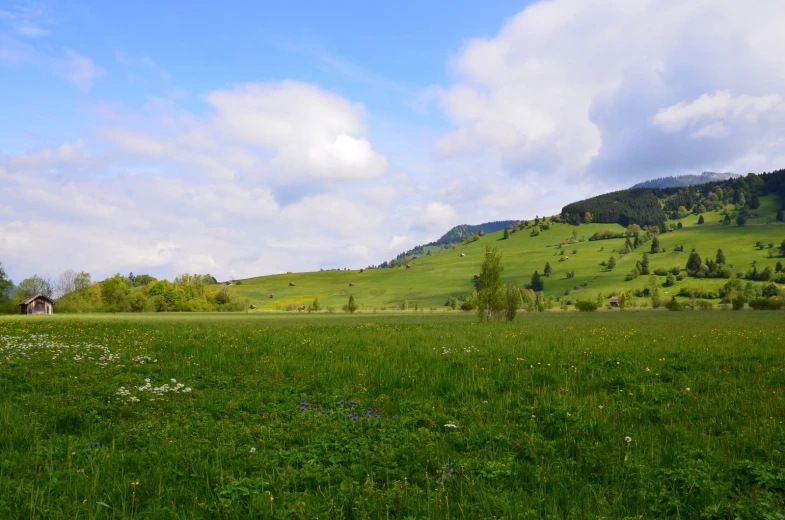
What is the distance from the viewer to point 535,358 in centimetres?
1523

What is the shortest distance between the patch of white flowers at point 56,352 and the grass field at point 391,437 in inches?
4.8

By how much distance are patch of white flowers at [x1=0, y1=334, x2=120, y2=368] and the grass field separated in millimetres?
122

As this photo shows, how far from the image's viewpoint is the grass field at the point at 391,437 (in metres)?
5.81

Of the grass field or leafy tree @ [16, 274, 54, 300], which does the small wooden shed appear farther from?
the grass field

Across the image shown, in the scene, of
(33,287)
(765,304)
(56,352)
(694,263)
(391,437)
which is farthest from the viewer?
(694,263)

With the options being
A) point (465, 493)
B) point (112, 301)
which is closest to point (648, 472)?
point (465, 493)

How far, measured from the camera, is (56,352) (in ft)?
50.7

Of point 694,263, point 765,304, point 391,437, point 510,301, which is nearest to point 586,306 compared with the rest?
point 765,304

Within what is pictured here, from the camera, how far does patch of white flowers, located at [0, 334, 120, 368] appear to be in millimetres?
14309

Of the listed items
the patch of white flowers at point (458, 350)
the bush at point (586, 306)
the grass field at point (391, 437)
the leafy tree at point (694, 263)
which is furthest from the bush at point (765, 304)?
the patch of white flowers at point (458, 350)

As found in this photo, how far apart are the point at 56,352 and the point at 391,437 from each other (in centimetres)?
1372

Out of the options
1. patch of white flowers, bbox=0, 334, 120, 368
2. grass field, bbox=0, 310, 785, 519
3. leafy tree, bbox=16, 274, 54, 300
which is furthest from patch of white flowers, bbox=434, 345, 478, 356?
leafy tree, bbox=16, 274, 54, 300

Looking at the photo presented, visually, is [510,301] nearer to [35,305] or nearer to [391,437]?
[391,437]

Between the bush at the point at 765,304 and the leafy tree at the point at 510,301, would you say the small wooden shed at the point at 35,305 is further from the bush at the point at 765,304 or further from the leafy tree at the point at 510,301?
the bush at the point at 765,304
